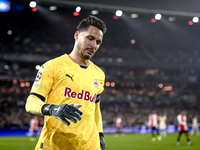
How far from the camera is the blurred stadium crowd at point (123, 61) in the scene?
103 feet

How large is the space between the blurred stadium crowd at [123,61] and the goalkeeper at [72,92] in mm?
24669

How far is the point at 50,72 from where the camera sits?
269cm

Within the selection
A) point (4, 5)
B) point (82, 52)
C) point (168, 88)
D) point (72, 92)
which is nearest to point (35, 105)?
point (72, 92)

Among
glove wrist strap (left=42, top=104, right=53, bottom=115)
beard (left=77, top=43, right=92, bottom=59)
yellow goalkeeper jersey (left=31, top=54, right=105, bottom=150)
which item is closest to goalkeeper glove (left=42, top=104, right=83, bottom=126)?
glove wrist strap (left=42, top=104, right=53, bottom=115)

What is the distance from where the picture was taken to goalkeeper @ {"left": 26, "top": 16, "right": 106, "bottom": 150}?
8.61ft

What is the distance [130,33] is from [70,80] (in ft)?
130

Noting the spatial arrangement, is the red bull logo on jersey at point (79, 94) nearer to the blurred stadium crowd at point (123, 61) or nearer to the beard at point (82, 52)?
the beard at point (82, 52)

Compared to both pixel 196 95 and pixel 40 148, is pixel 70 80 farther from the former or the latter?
pixel 196 95

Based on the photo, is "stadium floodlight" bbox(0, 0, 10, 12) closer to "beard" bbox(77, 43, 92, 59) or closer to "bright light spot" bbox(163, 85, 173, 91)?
"beard" bbox(77, 43, 92, 59)

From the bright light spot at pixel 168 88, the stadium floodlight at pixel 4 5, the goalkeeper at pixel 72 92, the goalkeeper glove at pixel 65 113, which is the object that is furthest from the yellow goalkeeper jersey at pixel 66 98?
the bright light spot at pixel 168 88

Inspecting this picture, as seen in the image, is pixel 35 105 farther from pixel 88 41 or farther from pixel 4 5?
pixel 4 5

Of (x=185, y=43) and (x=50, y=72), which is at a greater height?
(x=185, y=43)

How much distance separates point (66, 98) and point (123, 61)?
36.5 m

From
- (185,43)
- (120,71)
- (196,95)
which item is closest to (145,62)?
(120,71)
